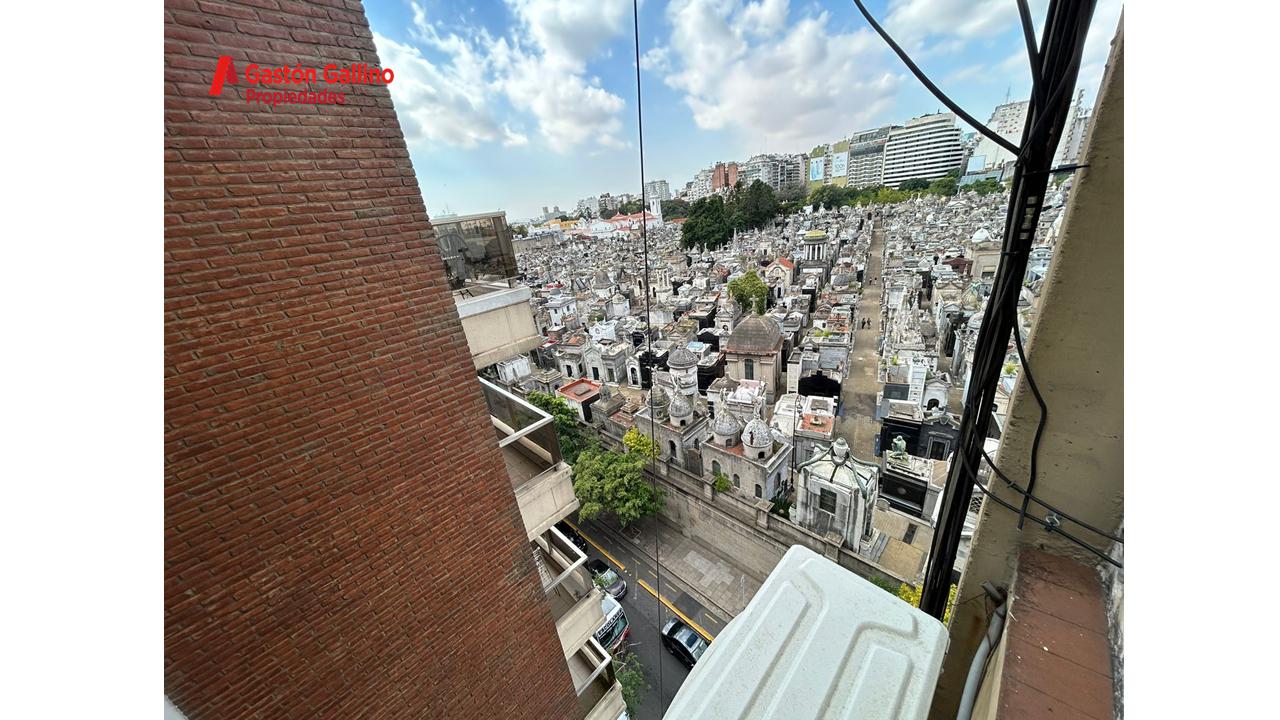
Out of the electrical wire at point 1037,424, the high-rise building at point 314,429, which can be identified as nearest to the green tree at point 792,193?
the high-rise building at point 314,429

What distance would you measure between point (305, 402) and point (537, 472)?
2531 millimetres

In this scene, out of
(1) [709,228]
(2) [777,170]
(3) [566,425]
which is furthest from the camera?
(2) [777,170]

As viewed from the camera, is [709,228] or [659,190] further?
[659,190]

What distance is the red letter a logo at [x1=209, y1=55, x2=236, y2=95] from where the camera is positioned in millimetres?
1861

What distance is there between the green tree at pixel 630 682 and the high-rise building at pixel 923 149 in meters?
84.6

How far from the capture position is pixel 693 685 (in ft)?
4.76

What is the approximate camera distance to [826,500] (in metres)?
12.3

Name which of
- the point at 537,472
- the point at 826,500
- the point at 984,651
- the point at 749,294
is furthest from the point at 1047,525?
the point at 749,294

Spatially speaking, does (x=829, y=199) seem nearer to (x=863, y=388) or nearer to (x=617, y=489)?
(x=863, y=388)

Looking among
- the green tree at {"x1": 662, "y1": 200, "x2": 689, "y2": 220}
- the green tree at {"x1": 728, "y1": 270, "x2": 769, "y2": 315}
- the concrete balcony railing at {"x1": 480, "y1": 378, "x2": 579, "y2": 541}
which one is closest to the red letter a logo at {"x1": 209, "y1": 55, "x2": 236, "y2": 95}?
the concrete balcony railing at {"x1": 480, "y1": 378, "x2": 579, "y2": 541}

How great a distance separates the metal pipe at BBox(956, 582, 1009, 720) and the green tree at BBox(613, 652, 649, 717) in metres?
7.51

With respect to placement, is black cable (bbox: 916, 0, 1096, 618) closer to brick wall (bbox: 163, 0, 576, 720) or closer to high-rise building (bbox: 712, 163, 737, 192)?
brick wall (bbox: 163, 0, 576, 720)

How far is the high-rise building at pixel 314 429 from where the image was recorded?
1.97 m

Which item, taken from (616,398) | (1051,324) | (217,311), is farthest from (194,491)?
(616,398)
